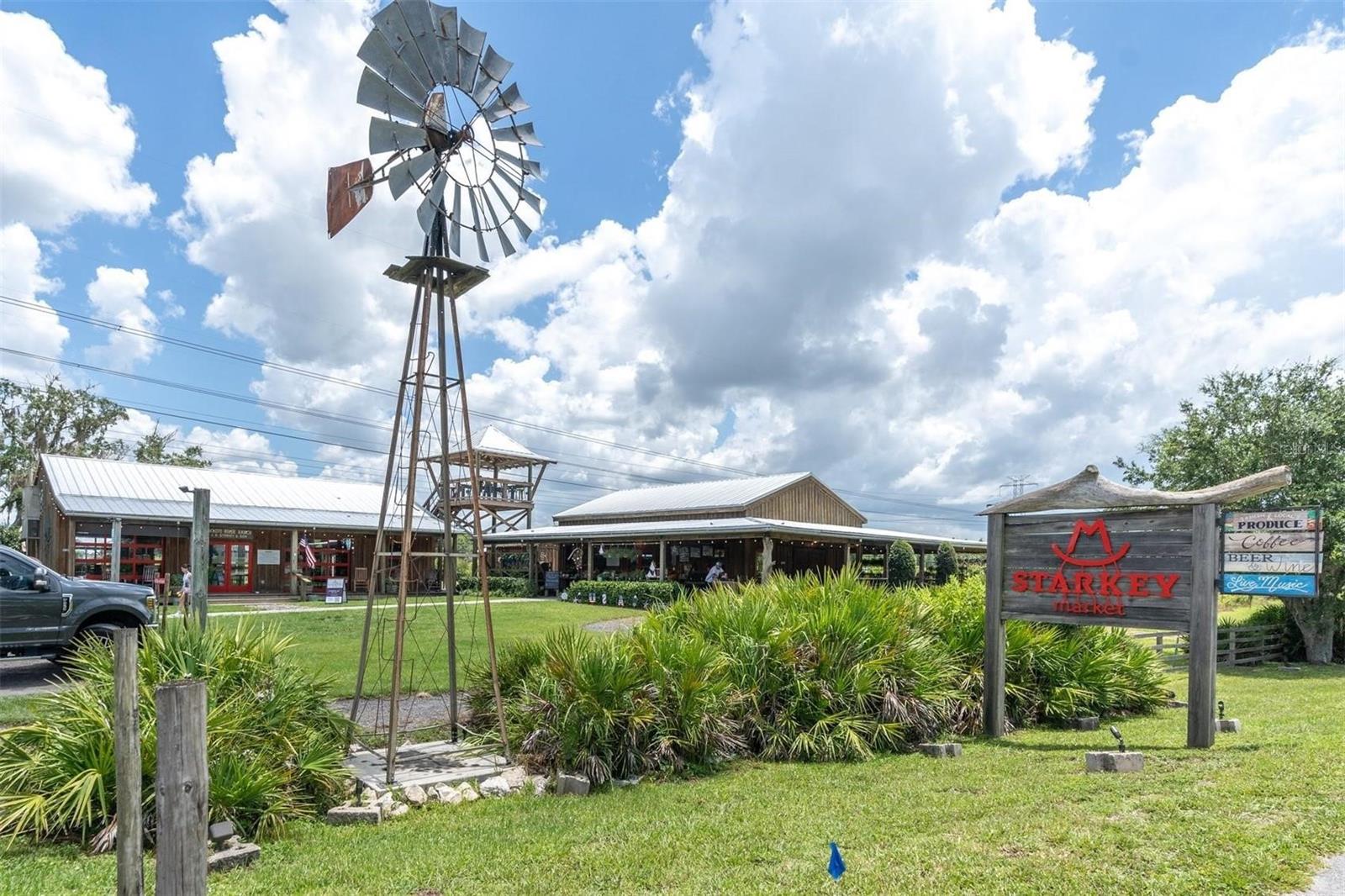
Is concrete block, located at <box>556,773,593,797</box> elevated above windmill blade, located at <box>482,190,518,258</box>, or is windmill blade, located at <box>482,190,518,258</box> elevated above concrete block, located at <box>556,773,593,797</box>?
windmill blade, located at <box>482,190,518,258</box>

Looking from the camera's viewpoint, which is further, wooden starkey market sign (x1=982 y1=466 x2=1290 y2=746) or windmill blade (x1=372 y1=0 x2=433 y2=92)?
wooden starkey market sign (x1=982 y1=466 x2=1290 y2=746)

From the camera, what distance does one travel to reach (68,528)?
2452cm

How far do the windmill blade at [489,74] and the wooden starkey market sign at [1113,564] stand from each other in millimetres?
6731

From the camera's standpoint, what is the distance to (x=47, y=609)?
10430 millimetres

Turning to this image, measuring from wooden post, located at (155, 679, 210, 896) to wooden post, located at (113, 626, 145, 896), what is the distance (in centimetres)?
19

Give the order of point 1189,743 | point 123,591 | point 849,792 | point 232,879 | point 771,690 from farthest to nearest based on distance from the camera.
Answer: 1. point 123,591
2. point 771,690
3. point 1189,743
4. point 849,792
5. point 232,879

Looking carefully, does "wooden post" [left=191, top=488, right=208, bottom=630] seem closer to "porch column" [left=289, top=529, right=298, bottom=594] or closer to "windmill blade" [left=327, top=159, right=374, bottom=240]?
"windmill blade" [left=327, top=159, right=374, bottom=240]

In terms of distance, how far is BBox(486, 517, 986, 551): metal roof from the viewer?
78.2 ft

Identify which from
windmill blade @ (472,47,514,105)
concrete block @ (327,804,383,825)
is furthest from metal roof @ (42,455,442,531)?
concrete block @ (327,804,383,825)

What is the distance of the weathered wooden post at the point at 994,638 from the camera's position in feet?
27.3

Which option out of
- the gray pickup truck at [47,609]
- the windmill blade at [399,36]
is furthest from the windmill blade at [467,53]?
the gray pickup truck at [47,609]

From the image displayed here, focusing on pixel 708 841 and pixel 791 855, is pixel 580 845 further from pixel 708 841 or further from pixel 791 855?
pixel 791 855

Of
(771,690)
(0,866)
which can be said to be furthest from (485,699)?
(0,866)

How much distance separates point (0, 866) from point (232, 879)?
4.51 feet
